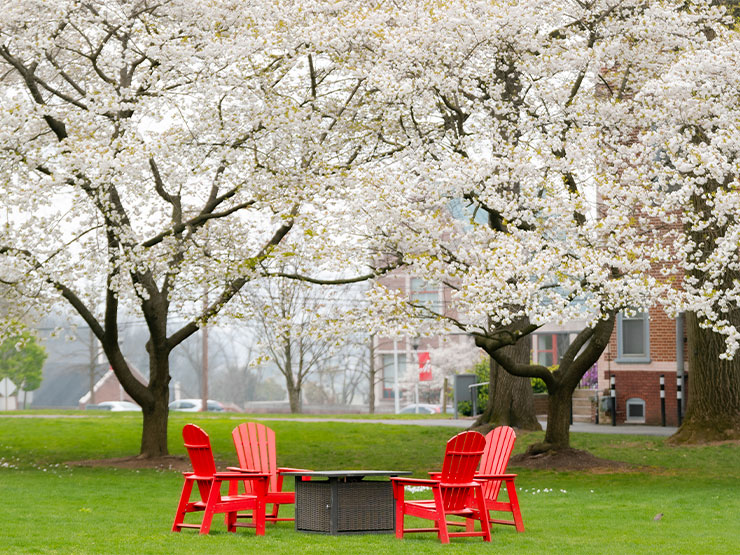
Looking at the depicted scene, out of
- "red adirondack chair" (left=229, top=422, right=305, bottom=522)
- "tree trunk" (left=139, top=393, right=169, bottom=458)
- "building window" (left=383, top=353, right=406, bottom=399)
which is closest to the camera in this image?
"red adirondack chair" (left=229, top=422, right=305, bottom=522)

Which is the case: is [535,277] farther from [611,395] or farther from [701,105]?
[611,395]

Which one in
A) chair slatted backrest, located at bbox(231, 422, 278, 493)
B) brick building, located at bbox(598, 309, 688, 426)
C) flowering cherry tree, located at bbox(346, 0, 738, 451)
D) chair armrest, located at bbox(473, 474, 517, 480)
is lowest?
chair armrest, located at bbox(473, 474, 517, 480)

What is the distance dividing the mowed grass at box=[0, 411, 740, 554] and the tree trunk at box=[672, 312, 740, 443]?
72 centimetres

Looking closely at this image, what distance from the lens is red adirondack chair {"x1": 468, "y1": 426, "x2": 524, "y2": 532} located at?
33.2ft

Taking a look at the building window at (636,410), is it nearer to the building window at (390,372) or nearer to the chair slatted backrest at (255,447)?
the chair slatted backrest at (255,447)

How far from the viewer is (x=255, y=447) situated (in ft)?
36.5

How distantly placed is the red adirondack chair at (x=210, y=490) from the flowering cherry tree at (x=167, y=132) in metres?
6.62

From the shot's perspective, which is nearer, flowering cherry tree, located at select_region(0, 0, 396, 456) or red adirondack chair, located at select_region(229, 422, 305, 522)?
red adirondack chair, located at select_region(229, 422, 305, 522)

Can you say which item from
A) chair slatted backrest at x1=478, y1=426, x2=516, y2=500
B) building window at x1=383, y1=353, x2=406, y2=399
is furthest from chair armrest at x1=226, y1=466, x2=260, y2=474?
building window at x1=383, y1=353, x2=406, y2=399

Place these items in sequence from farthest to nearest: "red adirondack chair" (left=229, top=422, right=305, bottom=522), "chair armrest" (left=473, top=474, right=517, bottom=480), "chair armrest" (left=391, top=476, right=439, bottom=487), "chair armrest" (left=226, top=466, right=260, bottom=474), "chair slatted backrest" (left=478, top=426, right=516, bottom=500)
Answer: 1. "red adirondack chair" (left=229, top=422, right=305, bottom=522)
2. "chair slatted backrest" (left=478, top=426, right=516, bottom=500)
3. "chair armrest" (left=226, top=466, right=260, bottom=474)
4. "chair armrest" (left=473, top=474, right=517, bottom=480)
5. "chair armrest" (left=391, top=476, right=439, bottom=487)

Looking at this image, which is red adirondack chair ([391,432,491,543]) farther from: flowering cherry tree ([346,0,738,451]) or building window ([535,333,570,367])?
building window ([535,333,570,367])

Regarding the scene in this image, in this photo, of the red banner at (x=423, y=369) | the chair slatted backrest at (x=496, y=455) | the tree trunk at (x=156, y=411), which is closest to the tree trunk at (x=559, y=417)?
the tree trunk at (x=156, y=411)

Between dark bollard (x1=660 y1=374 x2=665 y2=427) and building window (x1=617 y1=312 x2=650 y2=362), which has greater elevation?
building window (x1=617 y1=312 x2=650 y2=362)

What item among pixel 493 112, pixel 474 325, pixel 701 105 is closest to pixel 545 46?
pixel 493 112
